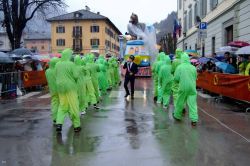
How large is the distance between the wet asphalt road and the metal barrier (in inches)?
216

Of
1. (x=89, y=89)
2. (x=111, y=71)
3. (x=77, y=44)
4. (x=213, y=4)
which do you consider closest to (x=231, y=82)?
(x=89, y=89)

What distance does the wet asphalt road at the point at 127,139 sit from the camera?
7.26 metres

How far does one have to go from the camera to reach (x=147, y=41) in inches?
1363

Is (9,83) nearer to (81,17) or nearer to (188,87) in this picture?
(188,87)

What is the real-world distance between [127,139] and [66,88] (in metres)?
1.75

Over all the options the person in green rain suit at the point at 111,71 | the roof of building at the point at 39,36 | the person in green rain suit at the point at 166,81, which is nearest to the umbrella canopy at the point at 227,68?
the person in green rain suit at the point at 166,81

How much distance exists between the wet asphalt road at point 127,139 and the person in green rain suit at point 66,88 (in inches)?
14.0

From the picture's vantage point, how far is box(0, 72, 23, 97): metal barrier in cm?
1897

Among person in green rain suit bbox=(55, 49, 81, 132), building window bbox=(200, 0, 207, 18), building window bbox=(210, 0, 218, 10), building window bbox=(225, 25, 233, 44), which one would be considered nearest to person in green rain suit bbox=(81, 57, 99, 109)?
person in green rain suit bbox=(55, 49, 81, 132)

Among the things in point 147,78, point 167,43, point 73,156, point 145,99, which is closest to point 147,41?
point 147,78

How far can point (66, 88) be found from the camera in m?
9.62

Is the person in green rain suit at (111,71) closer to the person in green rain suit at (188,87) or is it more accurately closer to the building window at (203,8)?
the person in green rain suit at (188,87)

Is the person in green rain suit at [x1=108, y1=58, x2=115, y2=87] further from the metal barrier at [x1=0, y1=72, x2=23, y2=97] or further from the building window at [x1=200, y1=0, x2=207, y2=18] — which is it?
the building window at [x1=200, y1=0, x2=207, y2=18]

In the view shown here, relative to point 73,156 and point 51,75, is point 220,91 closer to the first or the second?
point 51,75
